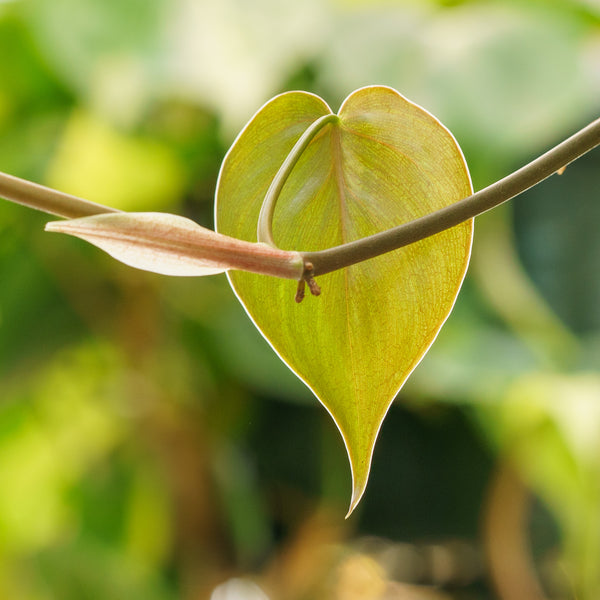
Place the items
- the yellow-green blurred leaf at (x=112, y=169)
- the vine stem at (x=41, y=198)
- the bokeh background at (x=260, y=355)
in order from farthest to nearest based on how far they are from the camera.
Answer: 1. the yellow-green blurred leaf at (x=112, y=169)
2. the bokeh background at (x=260, y=355)
3. the vine stem at (x=41, y=198)

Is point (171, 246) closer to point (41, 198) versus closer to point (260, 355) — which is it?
point (41, 198)

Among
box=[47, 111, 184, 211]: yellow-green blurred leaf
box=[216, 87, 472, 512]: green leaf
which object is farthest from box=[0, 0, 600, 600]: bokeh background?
box=[216, 87, 472, 512]: green leaf

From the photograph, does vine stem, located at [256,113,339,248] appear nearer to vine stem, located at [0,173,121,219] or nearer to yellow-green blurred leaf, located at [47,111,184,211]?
vine stem, located at [0,173,121,219]

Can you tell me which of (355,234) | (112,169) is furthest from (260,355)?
(355,234)

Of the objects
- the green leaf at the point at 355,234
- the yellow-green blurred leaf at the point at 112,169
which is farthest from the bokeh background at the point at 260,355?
the green leaf at the point at 355,234

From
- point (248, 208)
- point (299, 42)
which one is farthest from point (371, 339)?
point (299, 42)

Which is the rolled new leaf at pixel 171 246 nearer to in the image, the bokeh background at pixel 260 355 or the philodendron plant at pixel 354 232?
the philodendron plant at pixel 354 232

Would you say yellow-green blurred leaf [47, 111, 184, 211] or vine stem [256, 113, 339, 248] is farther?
yellow-green blurred leaf [47, 111, 184, 211]
